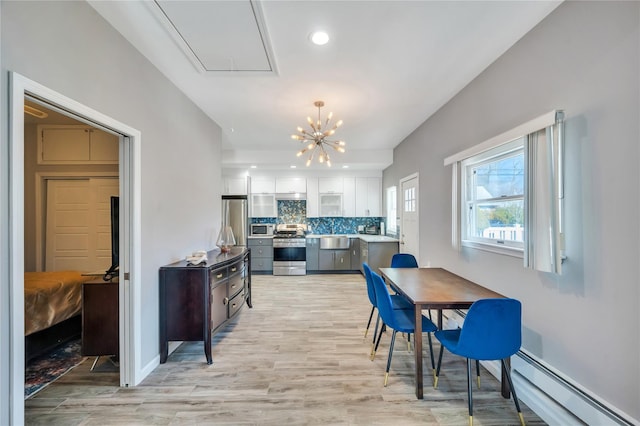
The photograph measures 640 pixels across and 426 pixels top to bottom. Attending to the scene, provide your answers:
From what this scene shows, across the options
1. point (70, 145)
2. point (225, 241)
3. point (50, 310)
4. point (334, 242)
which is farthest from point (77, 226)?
point (334, 242)

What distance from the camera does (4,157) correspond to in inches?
47.4

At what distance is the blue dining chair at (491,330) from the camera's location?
165 cm

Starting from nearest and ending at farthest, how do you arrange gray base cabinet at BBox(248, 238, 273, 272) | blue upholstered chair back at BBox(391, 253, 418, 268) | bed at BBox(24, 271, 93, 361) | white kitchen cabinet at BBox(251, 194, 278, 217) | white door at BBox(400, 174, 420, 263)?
bed at BBox(24, 271, 93, 361), blue upholstered chair back at BBox(391, 253, 418, 268), white door at BBox(400, 174, 420, 263), gray base cabinet at BBox(248, 238, 273, 272), white kitchen cabinet at BBox(251, 194, 278, 217)

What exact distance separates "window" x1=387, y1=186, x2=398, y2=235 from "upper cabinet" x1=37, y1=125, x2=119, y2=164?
4.78m

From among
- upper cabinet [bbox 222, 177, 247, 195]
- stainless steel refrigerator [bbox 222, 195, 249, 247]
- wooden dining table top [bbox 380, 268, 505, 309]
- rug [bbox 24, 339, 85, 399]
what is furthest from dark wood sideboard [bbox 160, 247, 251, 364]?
upper cabinet [bbox 222, 177, 247, 195]

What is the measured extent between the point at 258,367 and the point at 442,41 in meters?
3.11

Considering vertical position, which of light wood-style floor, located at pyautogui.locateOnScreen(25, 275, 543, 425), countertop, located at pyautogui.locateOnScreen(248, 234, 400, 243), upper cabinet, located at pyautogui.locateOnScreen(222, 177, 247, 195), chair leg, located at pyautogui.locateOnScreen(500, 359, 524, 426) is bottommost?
light wood-style floor, located at pyautogui.locateOnScreen(25, 275, 543, 425)

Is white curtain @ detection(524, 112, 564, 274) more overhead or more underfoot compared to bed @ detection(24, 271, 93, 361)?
more overhead

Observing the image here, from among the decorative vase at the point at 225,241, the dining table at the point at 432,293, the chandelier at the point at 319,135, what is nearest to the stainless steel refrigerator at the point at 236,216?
the decorative vase at the point at 225,241

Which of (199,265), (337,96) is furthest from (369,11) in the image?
(199,265)

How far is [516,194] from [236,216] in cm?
485

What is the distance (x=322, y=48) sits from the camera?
207 centimetres

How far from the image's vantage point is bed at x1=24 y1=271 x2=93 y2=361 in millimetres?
2410

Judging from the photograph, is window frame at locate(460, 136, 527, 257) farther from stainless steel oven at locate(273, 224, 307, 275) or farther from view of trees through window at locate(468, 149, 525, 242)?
stainless steel oven at locate(273, 224, 307, 275)
